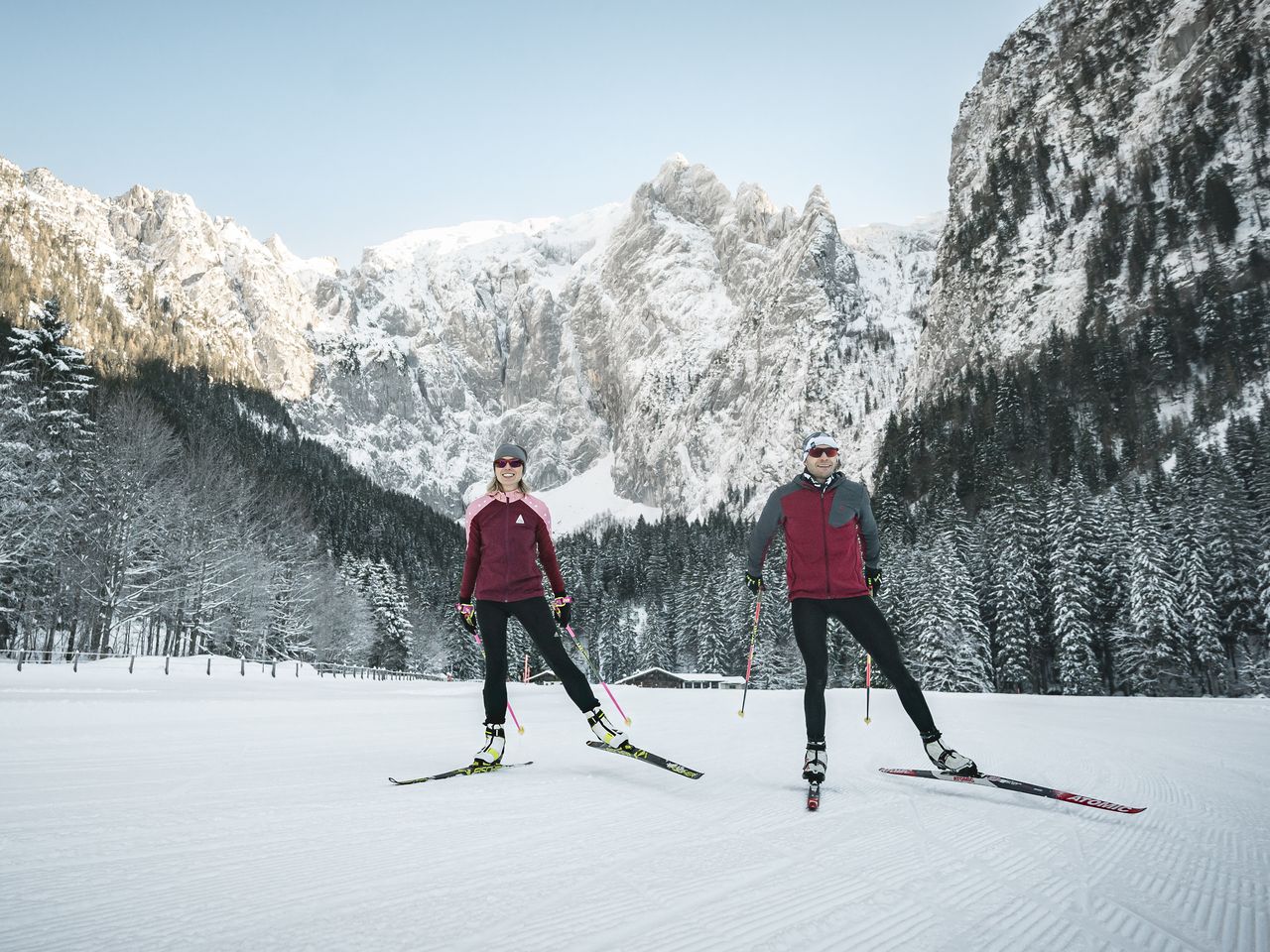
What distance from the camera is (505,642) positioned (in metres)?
4.79

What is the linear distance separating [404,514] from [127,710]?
110769 mm

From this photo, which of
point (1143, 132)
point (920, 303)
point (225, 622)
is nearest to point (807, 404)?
point (920, 303)

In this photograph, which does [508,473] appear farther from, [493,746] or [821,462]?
[821,462]

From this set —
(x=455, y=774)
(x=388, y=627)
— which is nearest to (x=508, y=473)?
(x=455, y=774)

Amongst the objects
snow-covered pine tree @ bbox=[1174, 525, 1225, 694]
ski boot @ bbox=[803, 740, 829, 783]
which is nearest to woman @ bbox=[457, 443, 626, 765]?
ski boot @ bbox=[803, 740, 829, 783]

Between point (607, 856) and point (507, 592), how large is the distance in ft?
8.09

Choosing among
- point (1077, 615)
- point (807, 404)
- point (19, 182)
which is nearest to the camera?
point (1077, 615)

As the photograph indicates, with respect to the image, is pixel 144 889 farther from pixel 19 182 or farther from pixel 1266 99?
pixel 19 182

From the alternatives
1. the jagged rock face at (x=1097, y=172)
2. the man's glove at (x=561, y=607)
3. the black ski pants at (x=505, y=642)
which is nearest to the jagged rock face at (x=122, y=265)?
the black ski pants at (x=505, y=642)

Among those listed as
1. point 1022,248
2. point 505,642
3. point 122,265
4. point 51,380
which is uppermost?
point 122,265

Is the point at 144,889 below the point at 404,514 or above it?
below

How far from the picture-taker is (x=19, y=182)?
132875mm

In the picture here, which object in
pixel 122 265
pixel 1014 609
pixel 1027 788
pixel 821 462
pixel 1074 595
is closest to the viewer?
pixel 1027 788

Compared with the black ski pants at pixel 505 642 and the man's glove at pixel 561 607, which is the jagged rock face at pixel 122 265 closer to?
the black ski pants at pixel 505 642
